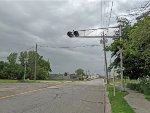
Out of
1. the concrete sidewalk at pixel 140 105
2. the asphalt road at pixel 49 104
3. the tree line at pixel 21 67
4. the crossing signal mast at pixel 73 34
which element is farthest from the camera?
the tree line at pixel 21 67

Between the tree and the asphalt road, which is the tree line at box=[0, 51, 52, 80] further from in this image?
the asphalt road

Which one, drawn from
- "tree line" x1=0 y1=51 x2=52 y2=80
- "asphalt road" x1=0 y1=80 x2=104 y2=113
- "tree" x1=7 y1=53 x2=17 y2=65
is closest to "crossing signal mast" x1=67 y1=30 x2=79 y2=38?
"asphalt road" x1=0 y1=80 x2=104 y2=113

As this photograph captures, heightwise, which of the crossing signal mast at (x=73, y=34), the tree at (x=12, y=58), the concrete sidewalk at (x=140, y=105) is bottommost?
the concrete sidewalk at (x=140, y=105)

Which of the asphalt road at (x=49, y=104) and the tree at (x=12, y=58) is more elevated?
the tree at (x=12, y=58)

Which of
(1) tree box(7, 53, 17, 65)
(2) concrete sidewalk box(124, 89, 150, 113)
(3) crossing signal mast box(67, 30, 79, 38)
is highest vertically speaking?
(1) tree box(7, 53, 17, 65)

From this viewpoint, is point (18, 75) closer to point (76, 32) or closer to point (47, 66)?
point (47, 66)

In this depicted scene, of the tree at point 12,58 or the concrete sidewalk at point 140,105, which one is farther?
the tree at point 12,58

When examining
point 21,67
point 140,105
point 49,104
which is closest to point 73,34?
point 140,105

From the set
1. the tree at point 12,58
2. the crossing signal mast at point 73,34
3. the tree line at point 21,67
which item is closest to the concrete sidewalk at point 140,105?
the crossing signal mast at point 73,34

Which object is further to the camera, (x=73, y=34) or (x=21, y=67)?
(x=21, y=67)

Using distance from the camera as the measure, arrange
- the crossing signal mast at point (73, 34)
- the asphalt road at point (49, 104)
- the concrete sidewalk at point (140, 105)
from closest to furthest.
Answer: the asphalt road at point (49, 104) < the concrete sidewalk at point (140, 105) < the crossing signal mast at point (73, 34)

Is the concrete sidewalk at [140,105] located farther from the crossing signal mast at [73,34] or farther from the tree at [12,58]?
the tree at [12,58]

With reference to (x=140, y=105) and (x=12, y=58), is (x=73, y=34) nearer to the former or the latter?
(x=140, y=105)

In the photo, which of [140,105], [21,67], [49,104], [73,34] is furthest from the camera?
[21,67]
